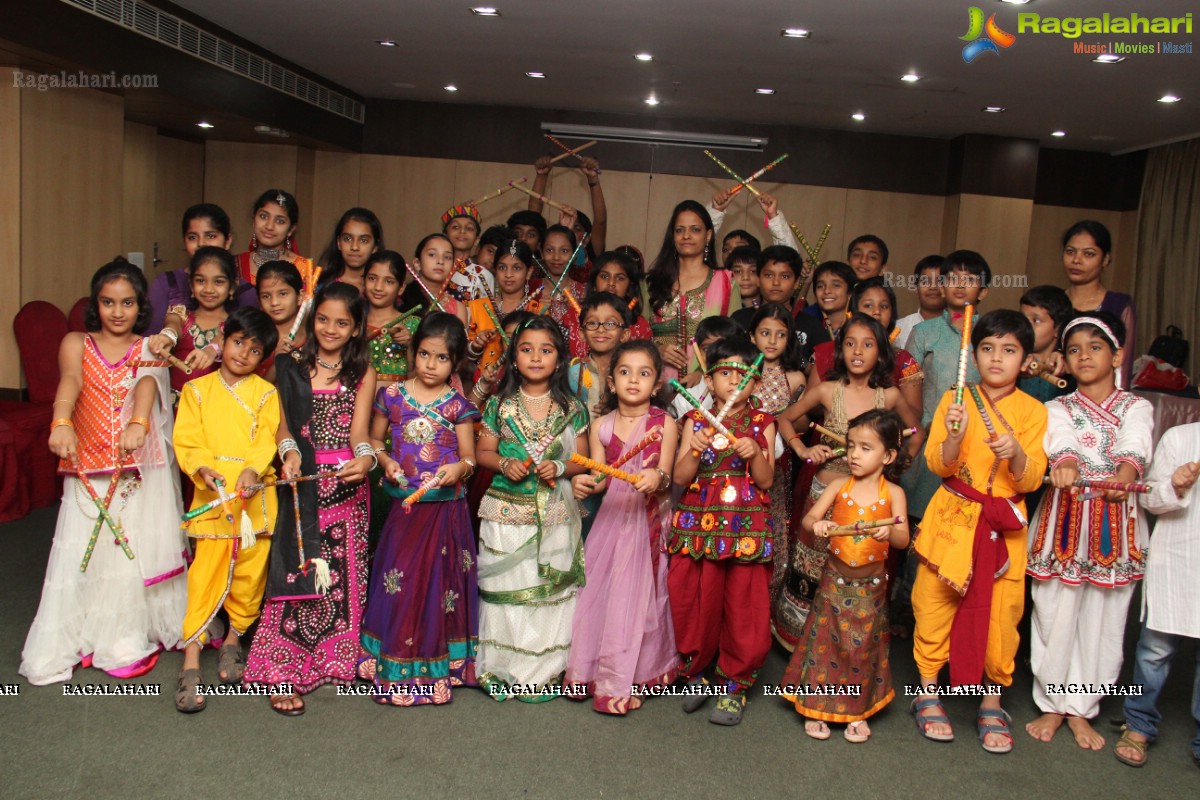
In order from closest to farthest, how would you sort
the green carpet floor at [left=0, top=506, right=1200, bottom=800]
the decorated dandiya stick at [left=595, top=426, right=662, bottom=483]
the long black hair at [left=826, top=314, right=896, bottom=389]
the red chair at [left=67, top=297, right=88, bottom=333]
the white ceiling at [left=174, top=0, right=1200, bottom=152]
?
the green carpet floor at [left=0, top=506, right=1200, bottom=800] < the decorated dandiya stick at [left=595, top=426, right=662, bottom=483] < the long black hair at [left=826, top=314, right=896, bottom=389] < the white ceiling at [left=174, top=0, right=1200, bottom=152] < the red chair at [left=67, top=297, right=88, bottom=333]

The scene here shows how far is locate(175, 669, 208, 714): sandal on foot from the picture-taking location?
2.66 metres

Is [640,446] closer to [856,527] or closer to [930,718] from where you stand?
[856,527]

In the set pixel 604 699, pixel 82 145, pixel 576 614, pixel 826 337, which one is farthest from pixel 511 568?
pixel 82 145

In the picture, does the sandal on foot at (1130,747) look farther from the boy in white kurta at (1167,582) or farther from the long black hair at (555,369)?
the long black hair at (555,369)

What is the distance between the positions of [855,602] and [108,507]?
227 cm

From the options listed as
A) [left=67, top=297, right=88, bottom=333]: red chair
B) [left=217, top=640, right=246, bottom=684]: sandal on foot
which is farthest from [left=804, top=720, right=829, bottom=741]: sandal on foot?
[left=67, top=297, right=88, bottom=333]: red chair

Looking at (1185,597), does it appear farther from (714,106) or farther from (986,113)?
(714,106)

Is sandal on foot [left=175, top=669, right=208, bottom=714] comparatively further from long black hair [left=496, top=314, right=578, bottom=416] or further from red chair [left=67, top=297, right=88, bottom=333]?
red chair [left=67, top=297, right=88, bottom=333]

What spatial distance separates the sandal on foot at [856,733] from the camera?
107 inches

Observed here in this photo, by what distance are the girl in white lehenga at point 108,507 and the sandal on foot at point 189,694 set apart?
10.1 inches

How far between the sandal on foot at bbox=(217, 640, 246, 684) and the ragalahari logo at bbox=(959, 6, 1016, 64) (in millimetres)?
3880

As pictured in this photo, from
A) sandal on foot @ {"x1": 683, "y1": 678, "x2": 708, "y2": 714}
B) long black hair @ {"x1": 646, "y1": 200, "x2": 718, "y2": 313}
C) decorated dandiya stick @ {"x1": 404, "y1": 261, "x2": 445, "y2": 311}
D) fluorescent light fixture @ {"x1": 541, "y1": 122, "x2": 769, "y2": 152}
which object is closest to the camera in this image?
sandal on foot @ {"x1": 683, "y1": 678, "x2": 708, "y2": 714}

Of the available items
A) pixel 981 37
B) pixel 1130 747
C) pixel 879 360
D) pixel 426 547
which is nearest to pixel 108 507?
pixel 426 547

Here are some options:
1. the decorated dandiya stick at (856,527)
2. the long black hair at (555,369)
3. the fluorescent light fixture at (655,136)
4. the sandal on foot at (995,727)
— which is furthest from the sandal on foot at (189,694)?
the fluorescent light fixture at (655,136)
